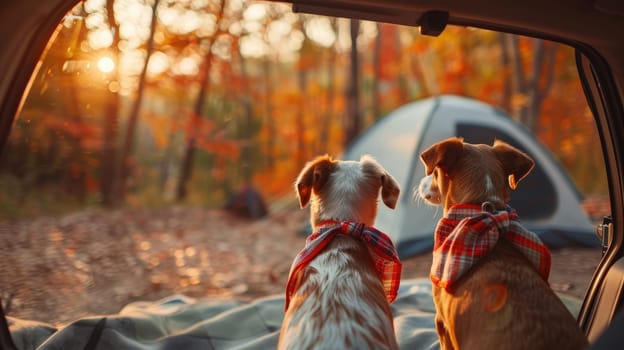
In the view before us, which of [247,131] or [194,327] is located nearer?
[194,327]

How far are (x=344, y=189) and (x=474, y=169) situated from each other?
0.74 metres

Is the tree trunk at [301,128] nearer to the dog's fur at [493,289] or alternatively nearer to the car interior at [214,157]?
the car interior at [214,157]

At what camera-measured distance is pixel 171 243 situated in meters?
9.20

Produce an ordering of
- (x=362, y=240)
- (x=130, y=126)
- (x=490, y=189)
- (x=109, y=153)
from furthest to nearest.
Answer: (x=130, y=126) < (x=109, y=153) < (x=490, y=189) < (x=362, y=240)

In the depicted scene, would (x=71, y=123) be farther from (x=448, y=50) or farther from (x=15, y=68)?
(x=448, y=50)

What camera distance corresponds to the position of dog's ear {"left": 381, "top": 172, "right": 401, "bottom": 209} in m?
2.92

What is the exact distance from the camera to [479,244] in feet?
7.95

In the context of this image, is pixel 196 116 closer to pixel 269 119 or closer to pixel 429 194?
pixel 429 194

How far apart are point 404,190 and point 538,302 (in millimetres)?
4979

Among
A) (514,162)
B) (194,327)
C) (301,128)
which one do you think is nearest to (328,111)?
(301,128)

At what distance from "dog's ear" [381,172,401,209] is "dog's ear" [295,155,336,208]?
1.07ft

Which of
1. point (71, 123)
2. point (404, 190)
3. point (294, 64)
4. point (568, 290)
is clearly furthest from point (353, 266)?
point (294, 64)

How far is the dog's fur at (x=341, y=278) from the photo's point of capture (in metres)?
2.04

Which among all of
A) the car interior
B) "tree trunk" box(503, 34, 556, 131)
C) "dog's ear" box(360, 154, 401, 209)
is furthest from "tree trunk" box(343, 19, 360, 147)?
"dog's ear" box(360, 154, 401, 209)
